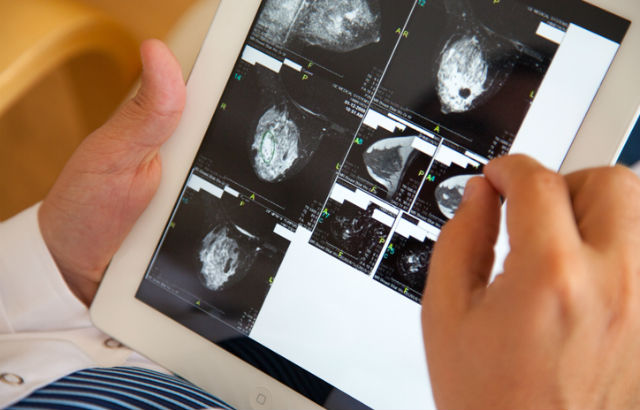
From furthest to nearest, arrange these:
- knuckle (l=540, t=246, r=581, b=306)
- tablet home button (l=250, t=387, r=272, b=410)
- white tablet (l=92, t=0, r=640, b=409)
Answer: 1. tablet home button (l=250, t=387, r=272, b=410)
2. white tablet (l=92, t=0, r=640, b=409)
3. knuckle (l=540, t=246, r=581, b=306)

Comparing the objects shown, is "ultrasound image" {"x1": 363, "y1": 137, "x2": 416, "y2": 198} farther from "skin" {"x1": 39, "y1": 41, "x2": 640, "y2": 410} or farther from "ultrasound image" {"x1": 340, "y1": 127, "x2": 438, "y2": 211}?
"skin" {"x1": 39, "y1": 41, "x2": 640, "y2": 410}

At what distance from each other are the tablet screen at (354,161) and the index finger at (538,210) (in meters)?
0.17

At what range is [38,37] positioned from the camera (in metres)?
0.65

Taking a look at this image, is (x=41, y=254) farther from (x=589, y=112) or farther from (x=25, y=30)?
(x=589, y=112)

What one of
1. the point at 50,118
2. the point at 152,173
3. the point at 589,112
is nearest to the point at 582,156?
the point at 589,112

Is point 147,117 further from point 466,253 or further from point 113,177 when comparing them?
point 466,253

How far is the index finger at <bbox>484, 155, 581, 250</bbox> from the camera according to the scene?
309 millimetres

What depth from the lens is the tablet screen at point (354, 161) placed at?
49 centimetres

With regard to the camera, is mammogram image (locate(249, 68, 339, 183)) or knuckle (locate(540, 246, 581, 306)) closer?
knuckle (locate(540, 246, 581, 306))

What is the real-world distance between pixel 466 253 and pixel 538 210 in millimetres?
59

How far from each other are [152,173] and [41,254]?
0.19 meters

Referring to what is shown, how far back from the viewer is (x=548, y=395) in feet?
1.04

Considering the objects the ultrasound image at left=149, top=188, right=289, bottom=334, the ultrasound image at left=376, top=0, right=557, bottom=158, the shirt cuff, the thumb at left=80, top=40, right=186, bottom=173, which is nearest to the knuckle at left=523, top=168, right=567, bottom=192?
the ultrasound image at left=376, top=0, right=557, bottom=158

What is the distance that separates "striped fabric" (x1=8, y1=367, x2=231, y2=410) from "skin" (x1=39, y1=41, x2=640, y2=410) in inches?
13.0
